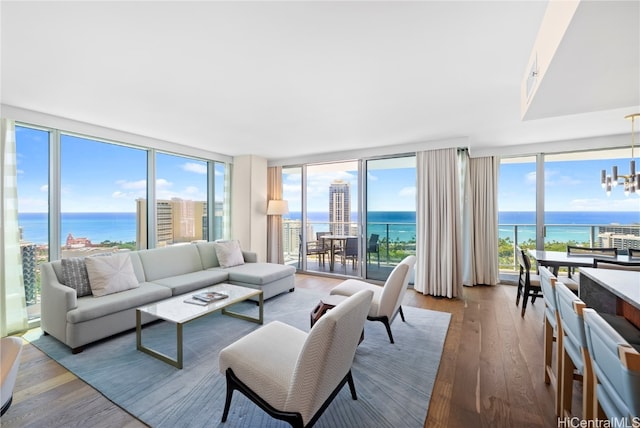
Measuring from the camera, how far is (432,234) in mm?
4535

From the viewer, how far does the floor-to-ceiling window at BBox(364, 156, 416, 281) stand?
5242mm

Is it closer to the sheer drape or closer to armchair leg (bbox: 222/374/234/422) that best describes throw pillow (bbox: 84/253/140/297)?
armchair leg (bbox: 222/374/234/422)

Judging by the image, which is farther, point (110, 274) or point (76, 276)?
point (110, 274)

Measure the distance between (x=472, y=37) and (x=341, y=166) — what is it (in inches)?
160

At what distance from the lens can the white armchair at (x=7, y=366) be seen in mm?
1148

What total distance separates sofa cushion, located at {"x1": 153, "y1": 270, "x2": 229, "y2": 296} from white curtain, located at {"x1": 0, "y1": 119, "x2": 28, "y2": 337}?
4.32 ft

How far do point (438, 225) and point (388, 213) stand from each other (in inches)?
45.9

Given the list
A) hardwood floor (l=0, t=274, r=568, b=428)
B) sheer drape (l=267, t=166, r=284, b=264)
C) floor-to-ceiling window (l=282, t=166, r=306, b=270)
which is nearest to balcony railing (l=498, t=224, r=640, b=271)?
hardwood floor (l=0, t=274, r=568, b=428)

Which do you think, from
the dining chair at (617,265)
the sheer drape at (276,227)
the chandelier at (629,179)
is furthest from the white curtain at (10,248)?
the chandelier at (629,179)

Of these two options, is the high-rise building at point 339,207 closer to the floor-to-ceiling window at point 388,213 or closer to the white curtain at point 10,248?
the floor-to-ceiling window at point 388,213

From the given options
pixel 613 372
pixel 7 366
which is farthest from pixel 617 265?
pixel 7 366

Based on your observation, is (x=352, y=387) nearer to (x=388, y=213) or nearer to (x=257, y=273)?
(x=257, y=273)

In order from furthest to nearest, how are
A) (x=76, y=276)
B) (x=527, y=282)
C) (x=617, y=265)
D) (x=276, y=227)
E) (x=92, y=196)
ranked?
(x=276, y=227)
(x=92, y=196)
(x=527, y=282)
(x=76, y=276)
(x=617, y=265)

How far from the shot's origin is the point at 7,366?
118 cm
